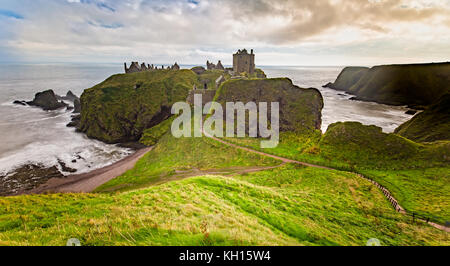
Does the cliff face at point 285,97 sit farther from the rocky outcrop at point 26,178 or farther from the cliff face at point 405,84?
the cliff face at point 405,84

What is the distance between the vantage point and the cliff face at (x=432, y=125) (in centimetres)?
4672

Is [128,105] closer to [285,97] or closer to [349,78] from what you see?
[285,97]

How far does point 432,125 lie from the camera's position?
52594 millimetres

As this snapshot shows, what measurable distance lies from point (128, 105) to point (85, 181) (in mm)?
41587

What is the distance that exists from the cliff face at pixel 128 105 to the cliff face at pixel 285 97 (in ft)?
89.7

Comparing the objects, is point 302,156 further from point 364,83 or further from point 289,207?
point 364,83

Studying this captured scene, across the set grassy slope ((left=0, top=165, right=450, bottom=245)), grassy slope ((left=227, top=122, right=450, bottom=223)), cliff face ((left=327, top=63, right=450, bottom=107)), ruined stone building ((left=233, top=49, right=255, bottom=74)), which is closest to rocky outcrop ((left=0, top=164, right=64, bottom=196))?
grassy slope ((left=0, top=165, right=450, bottom=245))

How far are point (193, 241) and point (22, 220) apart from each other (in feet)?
30.1

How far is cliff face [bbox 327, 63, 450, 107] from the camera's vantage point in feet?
398

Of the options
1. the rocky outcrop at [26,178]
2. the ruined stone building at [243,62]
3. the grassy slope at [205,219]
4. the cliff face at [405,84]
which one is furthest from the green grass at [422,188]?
the cliff face at [405,84]

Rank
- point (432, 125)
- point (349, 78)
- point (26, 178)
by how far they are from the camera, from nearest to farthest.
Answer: point (26, 178) → point (432, 125) → point (349, 78)

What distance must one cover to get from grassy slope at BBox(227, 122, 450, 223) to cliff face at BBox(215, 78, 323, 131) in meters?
7.53

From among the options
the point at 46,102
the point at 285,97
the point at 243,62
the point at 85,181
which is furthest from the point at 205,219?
the point at 46,102
